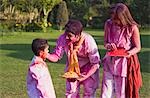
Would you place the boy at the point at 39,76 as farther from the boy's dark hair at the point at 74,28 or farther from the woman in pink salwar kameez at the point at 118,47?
the woman in pink salwar kameez at the point at 118,47

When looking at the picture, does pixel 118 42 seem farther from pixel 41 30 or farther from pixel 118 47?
pixel 41 30

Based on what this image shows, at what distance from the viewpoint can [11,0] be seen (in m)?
39.0

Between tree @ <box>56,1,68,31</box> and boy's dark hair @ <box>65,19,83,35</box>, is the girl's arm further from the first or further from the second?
tree @ <box>56,1,68,31</box>

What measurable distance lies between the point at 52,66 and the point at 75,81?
282 inches

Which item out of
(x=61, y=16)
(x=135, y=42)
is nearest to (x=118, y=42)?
(x=135, y=42)

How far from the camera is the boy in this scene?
5410 mm

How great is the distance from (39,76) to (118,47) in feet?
3.81

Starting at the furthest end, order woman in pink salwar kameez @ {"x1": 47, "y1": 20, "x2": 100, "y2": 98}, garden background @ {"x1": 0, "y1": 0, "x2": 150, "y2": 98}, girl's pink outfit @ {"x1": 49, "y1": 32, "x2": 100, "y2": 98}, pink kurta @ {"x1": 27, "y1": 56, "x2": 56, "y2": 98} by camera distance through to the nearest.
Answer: garden background @ {"x1": 0, "y1": 0, "x2": 150, "y2": 98} < girl's pink outfit @ {"x1": 49, "y1": 32, "x2": 100, "y2": 98} < woman in pink salwar kameez @ {"x1": 47, "y1": 20, "x2": 100, "y2": 98} < pink kurta @ {"x1": 27, "y1": 56, "x2": 56, "y2": 98}

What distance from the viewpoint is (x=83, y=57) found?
19.3ft

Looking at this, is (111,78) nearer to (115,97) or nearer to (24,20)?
(115,97)

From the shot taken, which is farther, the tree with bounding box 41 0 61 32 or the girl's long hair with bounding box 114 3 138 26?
the tree with bounding box 41 0 61 32

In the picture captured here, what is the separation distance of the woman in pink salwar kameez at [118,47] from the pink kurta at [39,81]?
0.87 metres

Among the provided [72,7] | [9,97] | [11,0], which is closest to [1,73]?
[9,97]

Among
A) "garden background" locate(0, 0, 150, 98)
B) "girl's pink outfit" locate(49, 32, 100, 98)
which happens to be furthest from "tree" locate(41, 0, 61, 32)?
"girl's pink outfit" locate(49, 32, 100, 98)
